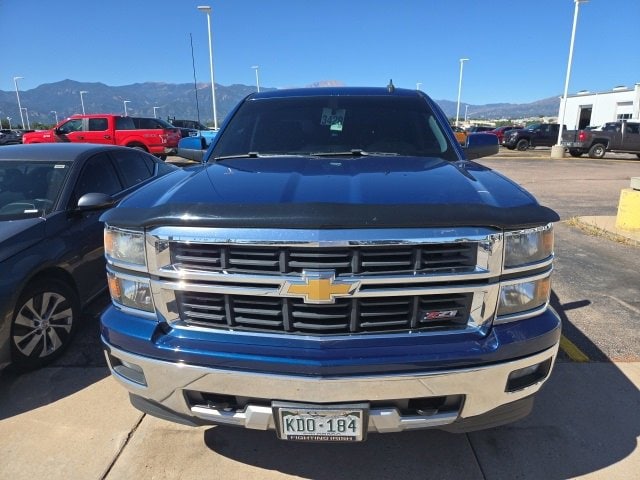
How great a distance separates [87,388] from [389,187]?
98.0 inches

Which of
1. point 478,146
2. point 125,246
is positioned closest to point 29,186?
point 125,246

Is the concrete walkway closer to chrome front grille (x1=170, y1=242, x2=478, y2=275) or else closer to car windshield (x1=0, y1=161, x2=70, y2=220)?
chrome front grille (x1=170, y1=242, x2=478, y2=275)

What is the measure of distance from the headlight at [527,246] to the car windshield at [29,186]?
3477 millimetres

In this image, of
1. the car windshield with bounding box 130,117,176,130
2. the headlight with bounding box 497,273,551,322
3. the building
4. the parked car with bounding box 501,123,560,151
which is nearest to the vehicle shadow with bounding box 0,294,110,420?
the headlight with bounding box 497,273,551,322

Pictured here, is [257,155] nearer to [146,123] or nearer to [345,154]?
[345,154]

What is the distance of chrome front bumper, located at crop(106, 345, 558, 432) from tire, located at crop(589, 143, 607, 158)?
26.2 meters

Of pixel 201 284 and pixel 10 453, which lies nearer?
pixel 201 284

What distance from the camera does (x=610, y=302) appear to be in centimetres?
451

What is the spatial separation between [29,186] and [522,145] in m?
31.6

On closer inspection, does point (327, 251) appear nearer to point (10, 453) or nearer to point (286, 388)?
point (286, 388)

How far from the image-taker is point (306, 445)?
254 cm

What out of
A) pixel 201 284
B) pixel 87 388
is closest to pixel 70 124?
pixel 87 388

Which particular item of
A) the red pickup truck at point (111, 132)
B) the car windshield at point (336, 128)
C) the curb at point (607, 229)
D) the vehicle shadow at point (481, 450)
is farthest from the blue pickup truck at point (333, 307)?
the red pickup truck at point (111, 132)

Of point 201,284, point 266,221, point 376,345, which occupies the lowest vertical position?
point 376,345
